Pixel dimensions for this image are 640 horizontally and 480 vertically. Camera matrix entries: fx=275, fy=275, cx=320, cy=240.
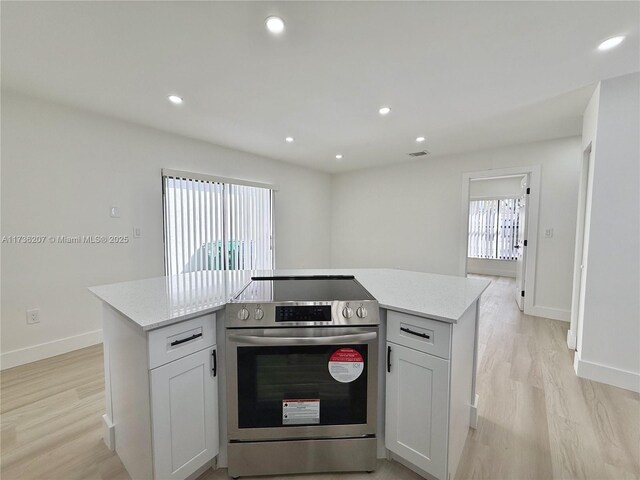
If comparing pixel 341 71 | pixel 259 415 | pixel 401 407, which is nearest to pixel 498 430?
pixel 401 407

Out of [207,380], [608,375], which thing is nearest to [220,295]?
[207,380]

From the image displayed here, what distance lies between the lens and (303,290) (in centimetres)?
162

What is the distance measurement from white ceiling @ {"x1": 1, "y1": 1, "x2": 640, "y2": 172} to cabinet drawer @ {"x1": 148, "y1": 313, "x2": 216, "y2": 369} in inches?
62.7

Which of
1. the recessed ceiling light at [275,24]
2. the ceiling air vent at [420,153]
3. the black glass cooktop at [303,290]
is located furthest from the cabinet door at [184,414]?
the ceiling air vent at [420,153]

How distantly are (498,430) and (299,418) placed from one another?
129 cm

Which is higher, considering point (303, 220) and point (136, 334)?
point (303, 220)

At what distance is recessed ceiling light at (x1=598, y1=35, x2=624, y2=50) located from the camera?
166cm

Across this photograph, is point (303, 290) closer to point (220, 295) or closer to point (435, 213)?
point (220, 295)

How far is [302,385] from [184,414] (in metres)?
0.54

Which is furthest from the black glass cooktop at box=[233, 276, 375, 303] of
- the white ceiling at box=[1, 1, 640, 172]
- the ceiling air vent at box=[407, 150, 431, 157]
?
the ceiling air vent at box=[407, 150, 431, 157]

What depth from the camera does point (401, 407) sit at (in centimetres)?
135

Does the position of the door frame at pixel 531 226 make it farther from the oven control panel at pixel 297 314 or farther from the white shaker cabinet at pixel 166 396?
the white shaker cabinet at pixel 166 396

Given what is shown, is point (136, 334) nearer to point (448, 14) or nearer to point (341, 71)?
point (341, 71)

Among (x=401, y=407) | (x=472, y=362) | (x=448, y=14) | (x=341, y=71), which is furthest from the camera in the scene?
(x=341, y=71)
